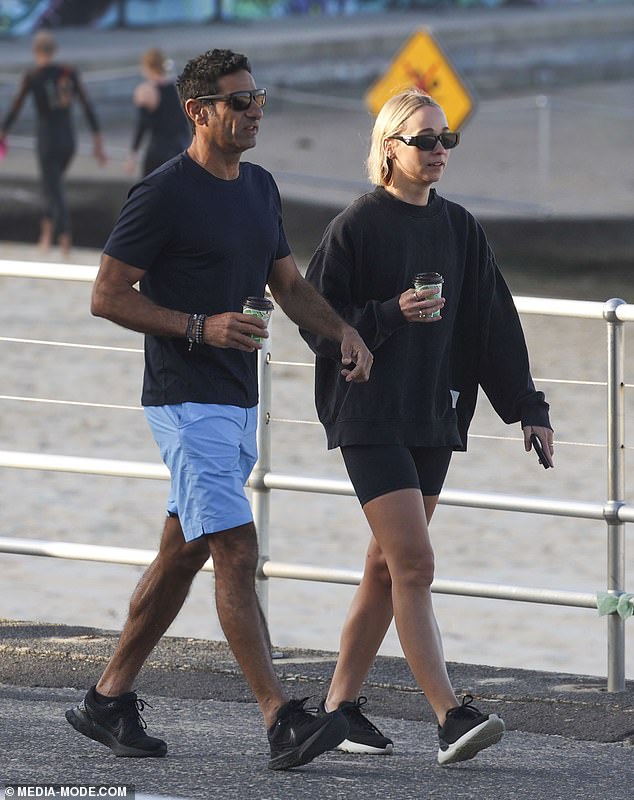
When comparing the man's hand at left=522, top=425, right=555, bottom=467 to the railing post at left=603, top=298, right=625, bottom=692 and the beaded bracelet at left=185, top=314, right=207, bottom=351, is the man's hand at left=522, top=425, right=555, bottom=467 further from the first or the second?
the beaded bracelet at left=185, top=314, right=207, bottom=351

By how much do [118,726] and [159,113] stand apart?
1192 cm

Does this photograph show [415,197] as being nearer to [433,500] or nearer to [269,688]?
[433,500]

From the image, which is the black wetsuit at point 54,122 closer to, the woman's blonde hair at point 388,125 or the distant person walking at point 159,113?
the distant person walking at point 159,113

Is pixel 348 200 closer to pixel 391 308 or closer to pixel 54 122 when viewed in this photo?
pixel 54 122

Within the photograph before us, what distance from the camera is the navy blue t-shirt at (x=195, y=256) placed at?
4359 mm

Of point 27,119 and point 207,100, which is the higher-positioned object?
point 27,119

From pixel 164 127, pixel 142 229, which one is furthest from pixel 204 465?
pixel 164 127

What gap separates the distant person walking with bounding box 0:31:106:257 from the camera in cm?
1745

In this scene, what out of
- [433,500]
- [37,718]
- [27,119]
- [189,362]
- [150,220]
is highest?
[27,119]

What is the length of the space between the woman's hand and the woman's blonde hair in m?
0.41

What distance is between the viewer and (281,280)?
183 inches

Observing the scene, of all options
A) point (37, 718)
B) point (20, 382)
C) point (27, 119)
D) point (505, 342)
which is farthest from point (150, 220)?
point (27, 119)

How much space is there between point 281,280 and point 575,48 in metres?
37.2

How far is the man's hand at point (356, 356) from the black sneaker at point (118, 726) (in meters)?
1.00
